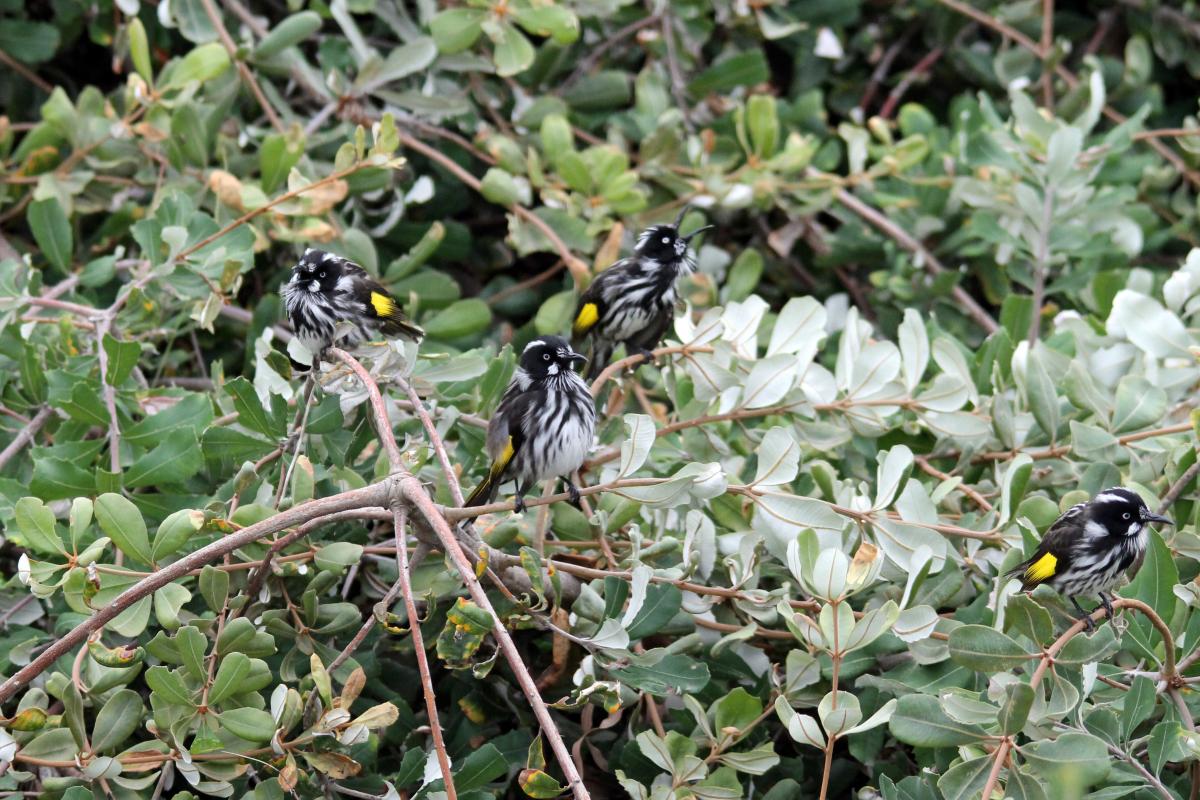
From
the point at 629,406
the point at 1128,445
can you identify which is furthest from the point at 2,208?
the point at 1128,445

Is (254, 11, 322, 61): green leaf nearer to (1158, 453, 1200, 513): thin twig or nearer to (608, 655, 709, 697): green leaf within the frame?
(608, 655, 709, 697): green leaf

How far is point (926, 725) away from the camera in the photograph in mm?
2775

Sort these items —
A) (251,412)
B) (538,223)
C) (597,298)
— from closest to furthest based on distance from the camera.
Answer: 1. (251,412)
2. (597,298)
3. (538,223)

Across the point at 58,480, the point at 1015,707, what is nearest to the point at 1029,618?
the point at 1015,707

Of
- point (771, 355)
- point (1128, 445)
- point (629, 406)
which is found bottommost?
point (629, 406)

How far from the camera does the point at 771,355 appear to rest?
3.64 meters

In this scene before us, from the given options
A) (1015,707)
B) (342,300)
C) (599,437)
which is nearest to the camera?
(1015,707)

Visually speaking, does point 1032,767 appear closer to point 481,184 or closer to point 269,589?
point 269,589

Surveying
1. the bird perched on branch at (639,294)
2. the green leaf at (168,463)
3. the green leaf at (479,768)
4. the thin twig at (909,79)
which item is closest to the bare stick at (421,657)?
the green leaf at (479,768)

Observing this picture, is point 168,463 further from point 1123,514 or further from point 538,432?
point 1123,514

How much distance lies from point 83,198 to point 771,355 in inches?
104

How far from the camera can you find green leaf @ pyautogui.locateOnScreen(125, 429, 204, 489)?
3383 millimetres

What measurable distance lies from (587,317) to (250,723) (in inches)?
84.5

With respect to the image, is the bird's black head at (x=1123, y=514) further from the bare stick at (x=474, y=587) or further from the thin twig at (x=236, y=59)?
the thin twig at (x=236, y=59)
